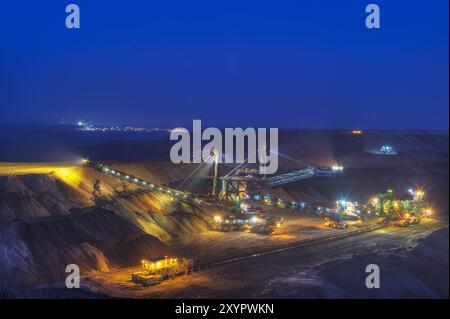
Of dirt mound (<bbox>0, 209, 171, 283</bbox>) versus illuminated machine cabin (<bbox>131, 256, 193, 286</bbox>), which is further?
dirt mound (<bbox>0, 209, 171, 283</bbox>)

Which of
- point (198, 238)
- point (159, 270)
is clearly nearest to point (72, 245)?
point (159, 270)

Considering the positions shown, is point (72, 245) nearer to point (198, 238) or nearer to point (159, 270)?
point (159, 270)

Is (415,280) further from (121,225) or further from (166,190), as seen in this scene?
(166,190)

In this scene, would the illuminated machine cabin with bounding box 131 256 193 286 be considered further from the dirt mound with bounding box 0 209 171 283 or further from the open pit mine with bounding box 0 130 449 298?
the dirt mound with bounding box 0 209 171 283

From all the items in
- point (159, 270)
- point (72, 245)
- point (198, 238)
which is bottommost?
point (159, 270)

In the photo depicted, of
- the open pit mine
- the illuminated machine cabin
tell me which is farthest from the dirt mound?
the illuminated machine cabin

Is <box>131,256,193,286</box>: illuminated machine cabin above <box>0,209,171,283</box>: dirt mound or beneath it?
beneath

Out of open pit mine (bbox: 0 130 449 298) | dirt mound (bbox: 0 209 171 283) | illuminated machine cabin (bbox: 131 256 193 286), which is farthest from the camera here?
dirt mound (bbox: 0 209 171 283)

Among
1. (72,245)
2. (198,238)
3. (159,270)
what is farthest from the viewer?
(198,238)
